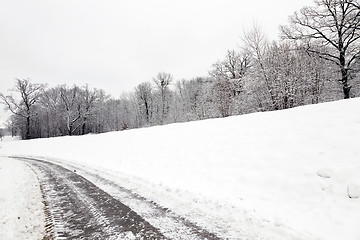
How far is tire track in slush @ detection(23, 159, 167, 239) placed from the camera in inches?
155

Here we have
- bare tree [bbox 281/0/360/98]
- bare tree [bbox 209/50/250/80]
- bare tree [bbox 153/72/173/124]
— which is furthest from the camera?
bare tree [bbox 153/72/173/124]

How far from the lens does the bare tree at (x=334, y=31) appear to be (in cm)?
1792

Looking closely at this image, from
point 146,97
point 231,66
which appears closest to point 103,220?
point 231,66

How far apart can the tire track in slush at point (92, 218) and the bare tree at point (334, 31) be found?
2108 centimetres

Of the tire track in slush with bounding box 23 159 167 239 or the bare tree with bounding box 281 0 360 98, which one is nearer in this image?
the tire track in slush with bounding box 23 159 167 239

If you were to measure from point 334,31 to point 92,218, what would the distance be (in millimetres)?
23751

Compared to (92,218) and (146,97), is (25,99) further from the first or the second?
(92,218)

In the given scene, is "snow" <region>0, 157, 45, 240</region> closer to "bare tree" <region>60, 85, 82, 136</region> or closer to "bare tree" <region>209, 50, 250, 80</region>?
"bare tree" <region>209, 50, 250, 80</region>


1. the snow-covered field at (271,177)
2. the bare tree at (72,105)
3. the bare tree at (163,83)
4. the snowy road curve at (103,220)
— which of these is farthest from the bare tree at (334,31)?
the bare tree at (72,105)

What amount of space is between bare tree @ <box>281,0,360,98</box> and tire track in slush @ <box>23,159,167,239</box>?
21075 mm

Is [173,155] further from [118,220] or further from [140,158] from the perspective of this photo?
[118,220]

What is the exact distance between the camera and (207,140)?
11203 mm

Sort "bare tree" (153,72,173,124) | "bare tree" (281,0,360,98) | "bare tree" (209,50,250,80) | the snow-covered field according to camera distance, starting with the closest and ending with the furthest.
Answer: the snow-covered field
"bare tree" (281,0,360,98)
"bare tree" (209,50,250,80)
"bare tree" (153,72,173,124)

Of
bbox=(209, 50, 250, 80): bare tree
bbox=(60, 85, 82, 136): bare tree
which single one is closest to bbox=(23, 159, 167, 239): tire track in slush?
bbox=(209, 50, 250, 80): bare tree
